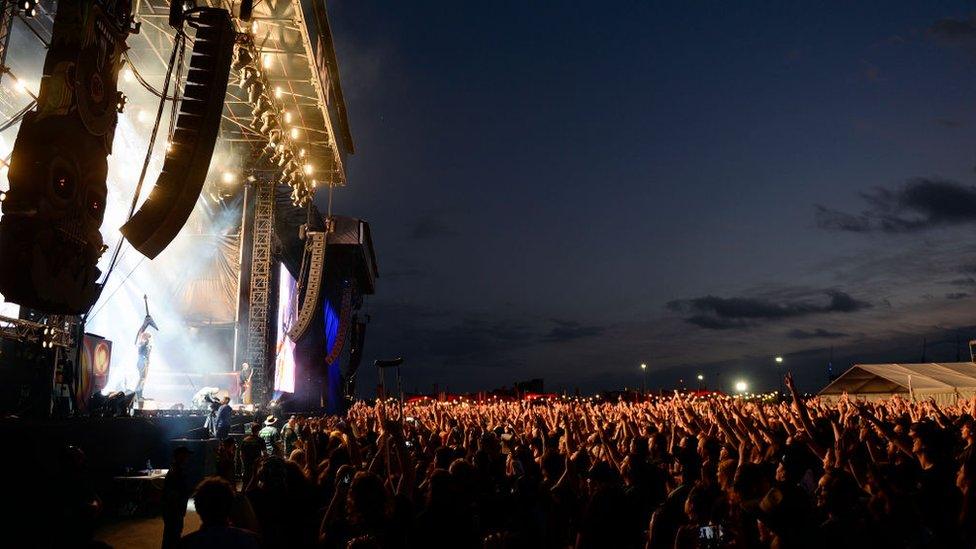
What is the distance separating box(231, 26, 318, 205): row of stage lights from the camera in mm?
12781

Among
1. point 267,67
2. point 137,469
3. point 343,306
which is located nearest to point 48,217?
point 137,469

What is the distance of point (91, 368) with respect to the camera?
1226 cm

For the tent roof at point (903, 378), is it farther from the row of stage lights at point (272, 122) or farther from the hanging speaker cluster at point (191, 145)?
the hanging speaker cluster at point (191, 145)

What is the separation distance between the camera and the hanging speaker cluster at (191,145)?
570cm

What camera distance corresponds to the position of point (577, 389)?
25.0m

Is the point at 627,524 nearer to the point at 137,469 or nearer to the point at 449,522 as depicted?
the point at 449,522

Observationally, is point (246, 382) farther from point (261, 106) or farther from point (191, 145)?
point (191, 145)

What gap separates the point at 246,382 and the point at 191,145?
13.4 metres

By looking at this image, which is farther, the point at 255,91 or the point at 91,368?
the point at 255,91

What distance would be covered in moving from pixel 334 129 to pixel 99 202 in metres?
13.6

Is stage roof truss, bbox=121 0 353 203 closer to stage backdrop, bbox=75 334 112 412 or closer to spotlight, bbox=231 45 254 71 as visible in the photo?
spotlight, bbox=231 45 254 71

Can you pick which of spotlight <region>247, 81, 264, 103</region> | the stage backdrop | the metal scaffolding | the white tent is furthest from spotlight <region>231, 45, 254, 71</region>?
the white tent

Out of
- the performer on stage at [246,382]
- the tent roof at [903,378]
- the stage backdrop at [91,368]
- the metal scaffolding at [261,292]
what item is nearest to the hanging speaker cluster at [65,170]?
the stage backdrop at [91,368]

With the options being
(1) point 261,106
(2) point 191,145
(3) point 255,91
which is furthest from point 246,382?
(2) point 191,145
